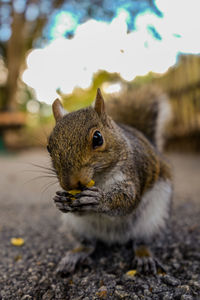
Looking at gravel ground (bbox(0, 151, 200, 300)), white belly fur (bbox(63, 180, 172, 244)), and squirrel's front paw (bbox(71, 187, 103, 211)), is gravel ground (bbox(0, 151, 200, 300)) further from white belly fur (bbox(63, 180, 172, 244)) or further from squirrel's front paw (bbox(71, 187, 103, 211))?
squirrel's front paw (bbox(71, 187, 103, 211))

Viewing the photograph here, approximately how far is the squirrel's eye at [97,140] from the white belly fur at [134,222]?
0.41 m

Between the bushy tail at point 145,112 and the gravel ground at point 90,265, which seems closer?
the gravel ground at point 90,265

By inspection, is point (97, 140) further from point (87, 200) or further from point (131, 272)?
point (131, 272)

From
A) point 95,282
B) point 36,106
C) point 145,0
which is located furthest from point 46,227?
point 36,106

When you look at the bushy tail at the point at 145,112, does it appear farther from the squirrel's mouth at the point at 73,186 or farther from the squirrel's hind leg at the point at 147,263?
the squirrel's mouth at the point at 73,186

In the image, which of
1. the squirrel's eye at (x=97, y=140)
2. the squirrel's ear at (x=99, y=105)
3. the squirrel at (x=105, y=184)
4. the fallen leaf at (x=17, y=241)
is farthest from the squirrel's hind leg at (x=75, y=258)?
the squirrel's ear at (x=99, y=105)

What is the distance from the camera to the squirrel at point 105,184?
99 centimetres

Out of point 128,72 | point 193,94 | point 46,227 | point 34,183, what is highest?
point 193,94

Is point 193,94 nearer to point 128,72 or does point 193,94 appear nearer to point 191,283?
point 128,72

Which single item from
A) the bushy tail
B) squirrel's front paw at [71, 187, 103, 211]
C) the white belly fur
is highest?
the bushy tail

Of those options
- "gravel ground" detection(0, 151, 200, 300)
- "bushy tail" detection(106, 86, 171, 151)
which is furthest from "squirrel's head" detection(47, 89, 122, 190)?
"bushy tail" detection(106, 86, 171, 151)

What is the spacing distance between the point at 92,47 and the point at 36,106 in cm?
757

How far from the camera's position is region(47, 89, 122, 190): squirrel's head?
0.96 m

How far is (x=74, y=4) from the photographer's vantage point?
246 cm
